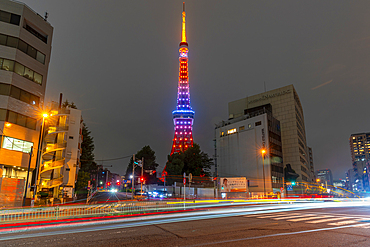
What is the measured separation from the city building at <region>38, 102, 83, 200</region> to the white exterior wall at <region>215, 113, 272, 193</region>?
4823 centimetres

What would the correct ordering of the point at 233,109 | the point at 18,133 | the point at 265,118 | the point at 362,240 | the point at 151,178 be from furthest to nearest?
the point at 233,109 → the point at 151,178 → the point at 265,118 → the point at 18,133 → the point at 362,240

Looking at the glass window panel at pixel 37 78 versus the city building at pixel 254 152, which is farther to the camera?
the city building at pixel 254 152

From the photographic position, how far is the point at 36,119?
112 ft

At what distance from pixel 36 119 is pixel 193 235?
32451 mm

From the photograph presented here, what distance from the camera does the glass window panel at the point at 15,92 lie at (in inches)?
1239

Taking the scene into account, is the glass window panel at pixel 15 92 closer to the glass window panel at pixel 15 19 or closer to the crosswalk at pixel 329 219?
the glass window panel at pixel 15 19

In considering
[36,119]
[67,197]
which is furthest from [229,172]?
[36,119]

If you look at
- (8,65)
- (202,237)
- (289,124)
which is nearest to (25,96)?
(8,65)

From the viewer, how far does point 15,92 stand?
31891 millimetres

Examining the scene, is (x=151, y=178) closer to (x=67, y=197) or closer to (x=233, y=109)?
(x=233, y=109)

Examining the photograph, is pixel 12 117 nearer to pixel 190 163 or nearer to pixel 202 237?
pixel 202 237

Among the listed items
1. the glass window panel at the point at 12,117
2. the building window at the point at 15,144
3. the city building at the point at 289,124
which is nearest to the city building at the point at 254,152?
the city building at the point at 289,124

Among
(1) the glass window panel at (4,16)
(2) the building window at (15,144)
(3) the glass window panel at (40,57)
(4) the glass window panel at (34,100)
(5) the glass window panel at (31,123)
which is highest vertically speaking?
(1) the glass window panel at (4,16)

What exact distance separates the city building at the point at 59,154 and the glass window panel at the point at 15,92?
8337mm
